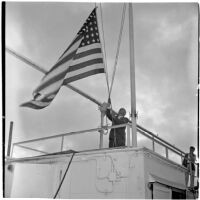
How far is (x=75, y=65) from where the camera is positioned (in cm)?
717

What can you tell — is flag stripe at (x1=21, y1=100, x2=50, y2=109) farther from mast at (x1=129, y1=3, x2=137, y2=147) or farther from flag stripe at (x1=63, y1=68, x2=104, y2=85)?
mast at (x1=129, y1=3, x2=137, y2=147)

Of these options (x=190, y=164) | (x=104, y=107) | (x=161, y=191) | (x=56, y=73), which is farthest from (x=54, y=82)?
(x=190, y=164)

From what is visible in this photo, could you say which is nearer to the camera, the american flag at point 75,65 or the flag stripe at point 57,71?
the american flag at point 75,65

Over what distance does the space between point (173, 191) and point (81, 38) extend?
4942mm

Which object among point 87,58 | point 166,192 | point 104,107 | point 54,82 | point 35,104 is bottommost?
point 166,192

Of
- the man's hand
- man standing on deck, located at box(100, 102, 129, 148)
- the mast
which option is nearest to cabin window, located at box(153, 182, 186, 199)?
the mast

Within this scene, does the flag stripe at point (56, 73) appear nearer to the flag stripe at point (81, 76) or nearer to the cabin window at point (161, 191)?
the flag stripe at point (81, 76)

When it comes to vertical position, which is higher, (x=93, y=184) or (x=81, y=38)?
(x=81, y=38)

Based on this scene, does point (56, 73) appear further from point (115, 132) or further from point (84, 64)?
point (115, 132)

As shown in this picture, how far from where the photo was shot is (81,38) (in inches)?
292

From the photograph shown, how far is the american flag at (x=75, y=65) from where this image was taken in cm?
632

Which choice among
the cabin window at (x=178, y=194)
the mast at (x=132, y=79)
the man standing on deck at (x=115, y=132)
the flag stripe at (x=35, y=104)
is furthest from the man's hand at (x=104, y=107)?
the cabin window at (x=178, y=194)

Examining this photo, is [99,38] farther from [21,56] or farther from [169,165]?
[169,165]

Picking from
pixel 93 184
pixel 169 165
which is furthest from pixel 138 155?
pixel 169 165
